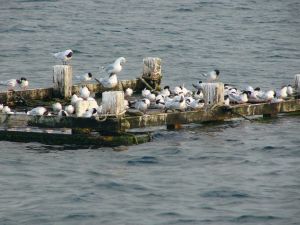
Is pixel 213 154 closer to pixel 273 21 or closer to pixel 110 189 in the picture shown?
pixel 110 189

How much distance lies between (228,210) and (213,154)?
16.6 ft

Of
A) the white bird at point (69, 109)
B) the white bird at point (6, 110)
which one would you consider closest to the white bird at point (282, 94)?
the white bird at point (69, 109)

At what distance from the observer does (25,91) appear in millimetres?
33844

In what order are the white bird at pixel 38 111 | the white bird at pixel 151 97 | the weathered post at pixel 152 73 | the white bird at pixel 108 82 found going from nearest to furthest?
the white bird at pixel 38 111 < the white bird at pixel 151 97 < the white bird at pixel 108 82 < the weathered post at pixel 152 73

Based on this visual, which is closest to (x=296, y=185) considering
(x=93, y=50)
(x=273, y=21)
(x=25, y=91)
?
(x=25, y=91)

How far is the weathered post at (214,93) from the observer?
104 ft

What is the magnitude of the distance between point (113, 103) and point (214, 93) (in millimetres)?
3689

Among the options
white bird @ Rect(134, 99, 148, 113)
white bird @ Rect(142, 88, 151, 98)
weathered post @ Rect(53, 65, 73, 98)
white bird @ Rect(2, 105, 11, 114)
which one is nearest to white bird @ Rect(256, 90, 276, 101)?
white bird @ Rect(142, 88, 151, 98)

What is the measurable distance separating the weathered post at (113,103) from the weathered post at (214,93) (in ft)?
10.8

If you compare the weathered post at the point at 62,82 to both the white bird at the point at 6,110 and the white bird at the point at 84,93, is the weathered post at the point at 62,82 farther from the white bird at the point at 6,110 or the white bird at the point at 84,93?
the white bird at the point at 6,110

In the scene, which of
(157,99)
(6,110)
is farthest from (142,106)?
(6,110)

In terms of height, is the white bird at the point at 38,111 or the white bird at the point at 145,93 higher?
the white bird at the point at 145,93

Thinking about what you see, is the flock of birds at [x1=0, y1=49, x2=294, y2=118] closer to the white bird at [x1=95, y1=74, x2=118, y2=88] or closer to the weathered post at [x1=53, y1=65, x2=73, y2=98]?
the white bird at [x1=95, y1=74, x2=118, y2=88]

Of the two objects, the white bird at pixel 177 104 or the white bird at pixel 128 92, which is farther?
the white bird at pixel 128 92
